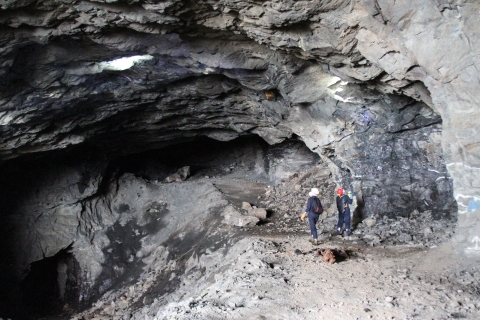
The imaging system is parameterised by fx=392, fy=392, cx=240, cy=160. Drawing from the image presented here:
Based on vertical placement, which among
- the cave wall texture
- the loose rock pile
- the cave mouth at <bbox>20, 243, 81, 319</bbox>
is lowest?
the cave mouth at <bbox>20, 243, 81, 319</bbox>

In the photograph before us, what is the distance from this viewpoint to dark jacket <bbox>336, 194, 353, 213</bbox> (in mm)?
9461

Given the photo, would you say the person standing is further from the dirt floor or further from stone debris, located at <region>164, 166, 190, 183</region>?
stone debris, located at <region>164, 166, 190, 183</region>

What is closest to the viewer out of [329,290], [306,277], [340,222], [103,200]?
[329,290]

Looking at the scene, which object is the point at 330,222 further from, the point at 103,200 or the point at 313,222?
the point at 103,200

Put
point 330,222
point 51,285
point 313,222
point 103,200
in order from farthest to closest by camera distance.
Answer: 1. point 103,200
2. point 51,285
3. point 330,222
4. point 313,222

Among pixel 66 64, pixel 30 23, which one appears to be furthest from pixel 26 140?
pixel 30 23

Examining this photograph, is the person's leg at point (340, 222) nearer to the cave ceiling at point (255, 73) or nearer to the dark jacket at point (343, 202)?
the dark jacket at point (343, 202)

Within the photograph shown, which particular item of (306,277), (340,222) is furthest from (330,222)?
(306,277)

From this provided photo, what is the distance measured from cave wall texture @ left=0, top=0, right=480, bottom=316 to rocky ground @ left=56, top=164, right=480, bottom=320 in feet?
3.10

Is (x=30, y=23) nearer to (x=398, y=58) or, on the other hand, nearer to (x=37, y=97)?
(x=37, y=97)

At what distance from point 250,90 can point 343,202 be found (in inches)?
161

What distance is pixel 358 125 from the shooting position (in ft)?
34.2

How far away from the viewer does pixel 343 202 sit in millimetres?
9594

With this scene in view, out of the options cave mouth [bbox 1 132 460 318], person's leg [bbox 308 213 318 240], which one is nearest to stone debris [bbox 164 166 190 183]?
cave mouth [bbox 1 132 460 318]
